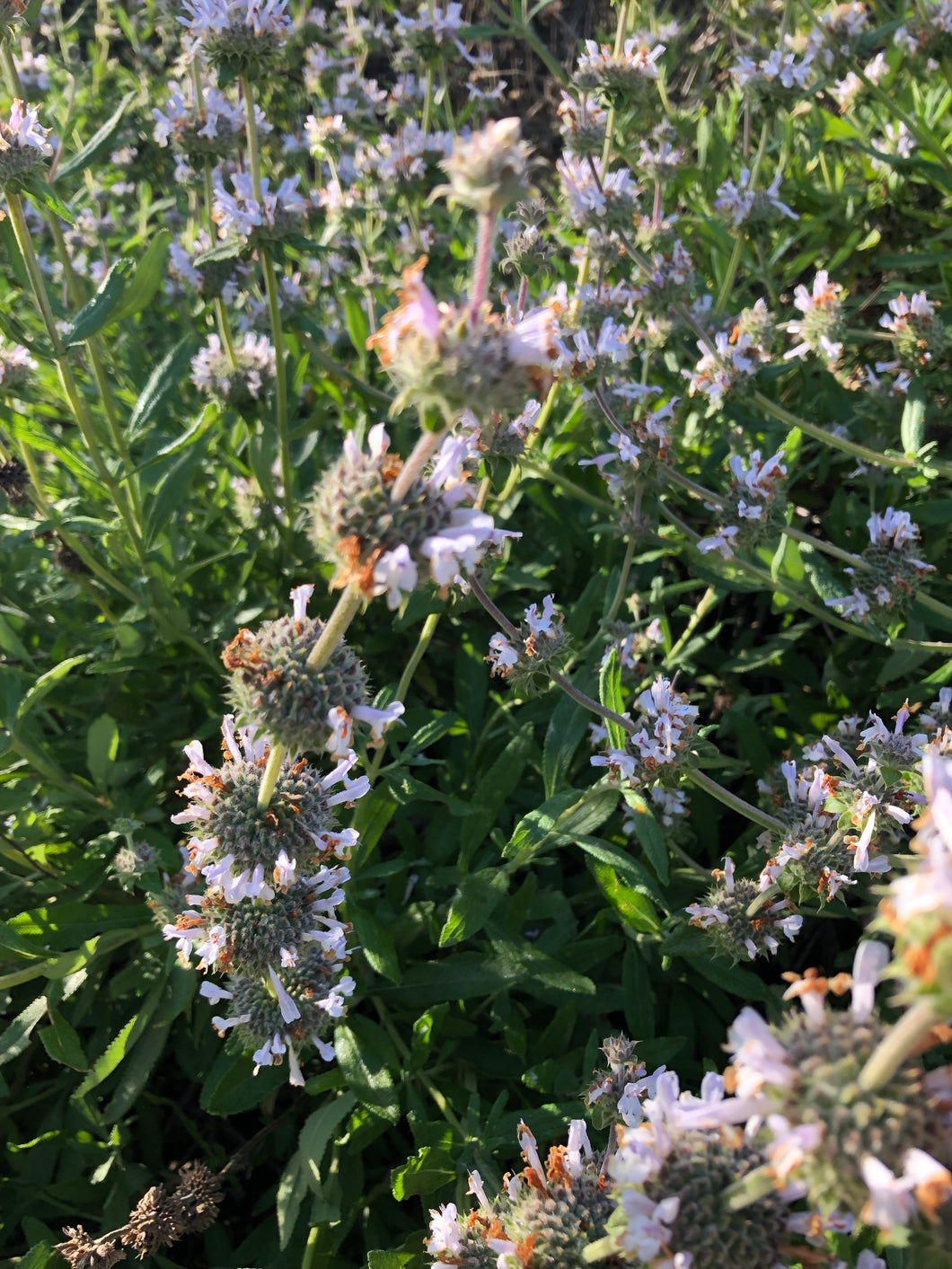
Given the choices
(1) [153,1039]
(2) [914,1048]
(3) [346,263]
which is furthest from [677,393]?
(2) [914,1048]

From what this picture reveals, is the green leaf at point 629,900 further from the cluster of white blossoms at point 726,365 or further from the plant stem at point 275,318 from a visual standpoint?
the plant stem at point 275,318

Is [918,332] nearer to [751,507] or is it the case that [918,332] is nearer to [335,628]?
[751,507]

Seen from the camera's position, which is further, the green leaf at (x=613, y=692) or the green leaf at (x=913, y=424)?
the green leaf at (x=913, y=424)

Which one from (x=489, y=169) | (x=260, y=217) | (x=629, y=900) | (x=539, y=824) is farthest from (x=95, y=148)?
(x=629, y=900)

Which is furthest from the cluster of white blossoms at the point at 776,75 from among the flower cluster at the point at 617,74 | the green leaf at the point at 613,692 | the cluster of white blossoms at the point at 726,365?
the green leaf at the point at 613,692

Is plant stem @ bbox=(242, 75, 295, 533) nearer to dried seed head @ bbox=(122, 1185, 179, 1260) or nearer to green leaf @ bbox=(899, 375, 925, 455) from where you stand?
green leaf @ bbox=(899, 375, 925, 455)

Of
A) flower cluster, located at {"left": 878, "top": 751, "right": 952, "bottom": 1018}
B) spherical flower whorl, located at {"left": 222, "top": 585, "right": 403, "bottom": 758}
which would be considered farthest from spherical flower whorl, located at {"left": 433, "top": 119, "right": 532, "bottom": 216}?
flower cluster, located at {"left": 878, "top": 751, "right": 952, "bottom": 1018}

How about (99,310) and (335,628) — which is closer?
(335,628)
